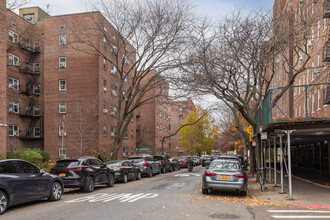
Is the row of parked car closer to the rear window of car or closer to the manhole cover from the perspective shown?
the rear window of car

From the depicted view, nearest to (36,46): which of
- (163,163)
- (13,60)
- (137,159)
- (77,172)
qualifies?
(13,60)

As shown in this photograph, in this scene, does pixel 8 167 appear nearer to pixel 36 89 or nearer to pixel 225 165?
pixel 225 165

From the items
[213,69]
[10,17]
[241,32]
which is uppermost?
[10,17]

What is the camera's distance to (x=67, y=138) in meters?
37.8

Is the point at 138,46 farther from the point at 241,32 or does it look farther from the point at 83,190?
the point at 83,190

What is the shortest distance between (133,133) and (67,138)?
46.8 ft

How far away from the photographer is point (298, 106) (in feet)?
120

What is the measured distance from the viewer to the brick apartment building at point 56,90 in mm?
37062

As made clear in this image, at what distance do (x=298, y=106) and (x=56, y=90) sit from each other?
90.3 feet

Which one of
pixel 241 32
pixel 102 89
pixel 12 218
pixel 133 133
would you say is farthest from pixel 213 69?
pixel 133 133

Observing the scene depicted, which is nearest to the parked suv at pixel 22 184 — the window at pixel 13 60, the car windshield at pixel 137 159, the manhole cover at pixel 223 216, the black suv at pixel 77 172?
the black suv at pixel 77 172

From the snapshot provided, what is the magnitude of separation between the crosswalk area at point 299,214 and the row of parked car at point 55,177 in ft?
24.0

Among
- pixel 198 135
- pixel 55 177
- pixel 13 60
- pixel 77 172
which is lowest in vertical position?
pixel 77 172

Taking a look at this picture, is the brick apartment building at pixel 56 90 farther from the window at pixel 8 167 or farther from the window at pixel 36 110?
the window at pixel 8 167
